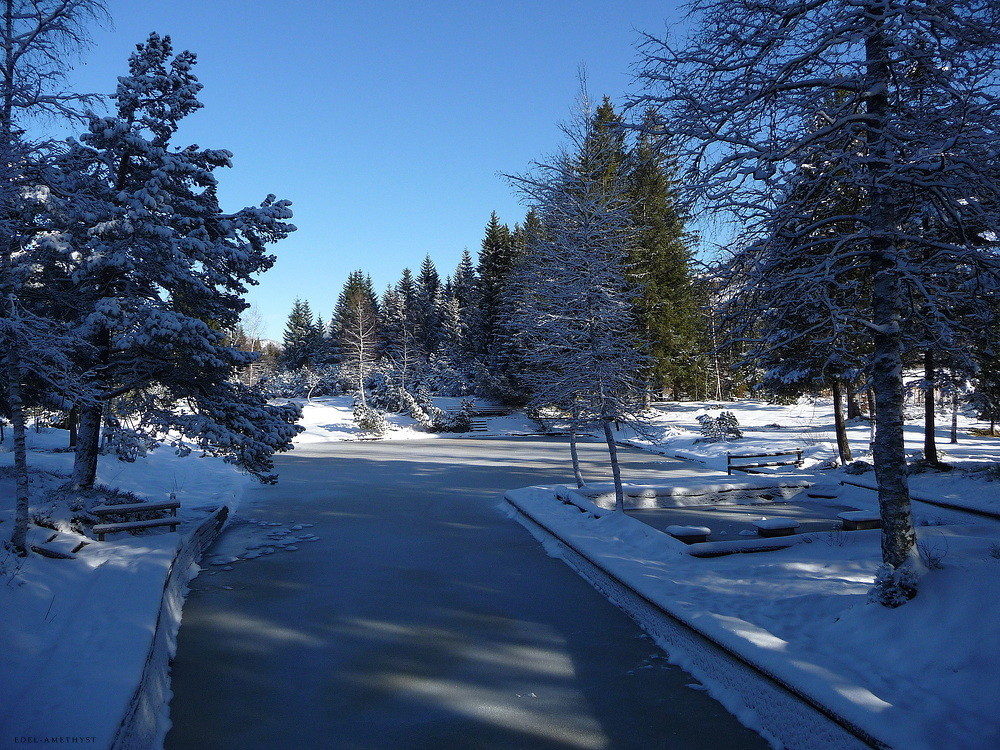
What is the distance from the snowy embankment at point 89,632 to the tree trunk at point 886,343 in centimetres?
652

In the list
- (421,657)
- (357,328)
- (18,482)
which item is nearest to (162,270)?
(18,482)

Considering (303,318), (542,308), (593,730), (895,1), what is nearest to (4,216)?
(542,308)

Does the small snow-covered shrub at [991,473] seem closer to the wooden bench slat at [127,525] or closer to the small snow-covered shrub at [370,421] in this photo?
the wooden bench slat at [127,525]

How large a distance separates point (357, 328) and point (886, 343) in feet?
191

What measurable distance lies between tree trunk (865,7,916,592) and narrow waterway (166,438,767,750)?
2.47 meters

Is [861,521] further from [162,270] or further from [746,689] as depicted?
[162,270]

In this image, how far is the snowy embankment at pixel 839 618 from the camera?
4.37 m

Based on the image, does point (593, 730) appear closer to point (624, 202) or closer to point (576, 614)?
point (576, 614)

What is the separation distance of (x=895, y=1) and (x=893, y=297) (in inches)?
107

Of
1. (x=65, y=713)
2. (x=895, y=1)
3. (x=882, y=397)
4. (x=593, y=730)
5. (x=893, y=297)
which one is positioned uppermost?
(x=895, y=1)

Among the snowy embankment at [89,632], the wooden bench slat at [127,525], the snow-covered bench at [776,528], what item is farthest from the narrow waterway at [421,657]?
the snow-covered bench at [776,528]

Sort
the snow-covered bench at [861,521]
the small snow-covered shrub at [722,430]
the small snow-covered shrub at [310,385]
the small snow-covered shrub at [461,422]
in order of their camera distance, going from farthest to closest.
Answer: the small snow-covered shrub at [310,385]
the small snow-covered shrub at [461,422]
the small snow-covered shrub at [722,430]
the snow-covered bench at [861,521]

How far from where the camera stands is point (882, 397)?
612 cm

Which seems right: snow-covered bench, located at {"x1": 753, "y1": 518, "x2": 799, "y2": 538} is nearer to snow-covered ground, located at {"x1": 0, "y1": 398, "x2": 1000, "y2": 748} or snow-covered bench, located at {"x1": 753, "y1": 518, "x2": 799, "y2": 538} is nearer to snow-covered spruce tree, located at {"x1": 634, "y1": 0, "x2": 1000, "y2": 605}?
snow-covered ground, located at {"x1": 0, "y1": 398, "x2": 1000, "y2": 748}
